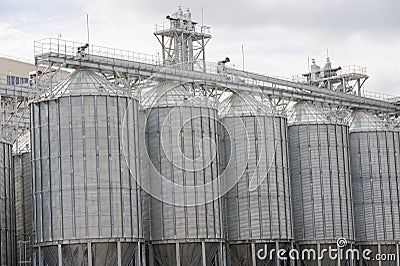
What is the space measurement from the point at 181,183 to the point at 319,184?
1687 centimetres

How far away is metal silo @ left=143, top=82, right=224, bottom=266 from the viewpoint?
62.5 meters

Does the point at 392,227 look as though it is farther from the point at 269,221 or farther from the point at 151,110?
the point at 151,110

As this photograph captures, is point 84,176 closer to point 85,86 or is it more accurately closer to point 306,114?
point 85,86

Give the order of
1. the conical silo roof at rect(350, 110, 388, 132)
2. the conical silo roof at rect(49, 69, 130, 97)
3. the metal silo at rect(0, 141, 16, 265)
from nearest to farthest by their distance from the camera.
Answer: the conical silo roof at rect(49, 69, 130, 97) → the metal silo at rect(0, 141, 16, 265) → the conical silo roof at rect(350, 110, 388, 132)

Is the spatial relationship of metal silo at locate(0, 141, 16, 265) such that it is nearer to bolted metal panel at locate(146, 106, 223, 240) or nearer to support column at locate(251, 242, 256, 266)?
bolted metal panel at locate(146, 106, 223, 240)

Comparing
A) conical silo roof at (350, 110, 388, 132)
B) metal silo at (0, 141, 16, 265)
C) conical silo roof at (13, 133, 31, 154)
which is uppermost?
conical silo roof at (350, 110, 388, 132)

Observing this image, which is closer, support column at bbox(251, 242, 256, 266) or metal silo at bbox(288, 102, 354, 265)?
support column at bbox(251, 242, 256, 266)

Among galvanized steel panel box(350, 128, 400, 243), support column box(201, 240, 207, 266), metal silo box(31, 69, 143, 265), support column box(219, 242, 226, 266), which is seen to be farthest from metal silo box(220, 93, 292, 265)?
galvanized steel panel box(350, 128, 400, 243)

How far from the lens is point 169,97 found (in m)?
65.0

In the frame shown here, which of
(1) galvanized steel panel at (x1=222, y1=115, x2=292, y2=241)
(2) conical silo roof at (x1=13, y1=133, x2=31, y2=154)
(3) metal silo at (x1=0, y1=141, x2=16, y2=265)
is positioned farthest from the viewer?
(2) conical silo roof at (x1=13, y1=133, x2=31, y2=154)

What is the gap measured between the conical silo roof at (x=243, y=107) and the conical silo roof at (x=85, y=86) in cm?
1272

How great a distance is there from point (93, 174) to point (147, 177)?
21.3 feet

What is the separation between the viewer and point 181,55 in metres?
75.8

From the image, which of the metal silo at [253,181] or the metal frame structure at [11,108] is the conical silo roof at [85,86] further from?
the metal silo at [253,181]
